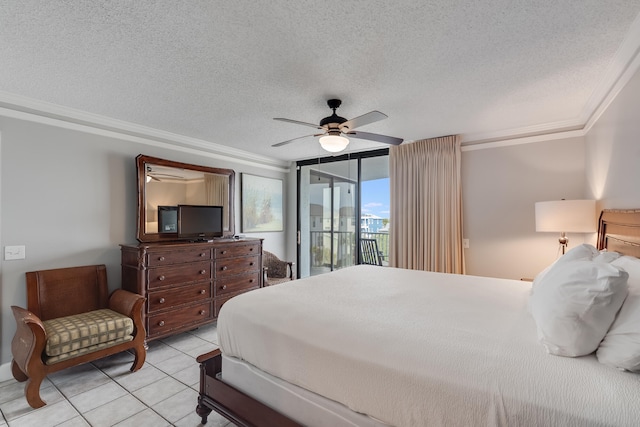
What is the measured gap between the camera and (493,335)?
142 centimetres

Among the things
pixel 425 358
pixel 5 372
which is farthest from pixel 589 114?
pixel 5 372

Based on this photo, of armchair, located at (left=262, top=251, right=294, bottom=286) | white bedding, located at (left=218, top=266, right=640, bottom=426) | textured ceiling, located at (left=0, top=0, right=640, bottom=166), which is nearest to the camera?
white bedding, located at (left=218, top=266, right=640, bottom=426)

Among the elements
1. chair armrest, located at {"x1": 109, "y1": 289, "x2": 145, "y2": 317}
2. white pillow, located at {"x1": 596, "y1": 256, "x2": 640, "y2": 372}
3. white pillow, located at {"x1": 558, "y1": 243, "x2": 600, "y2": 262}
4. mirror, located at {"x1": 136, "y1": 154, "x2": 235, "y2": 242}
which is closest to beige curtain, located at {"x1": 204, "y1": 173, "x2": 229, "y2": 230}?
mirror, located at {"x1": 136, "y1": 154, "x2": 235, "y2": 242}

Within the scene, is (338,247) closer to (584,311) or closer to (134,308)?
(134,308)

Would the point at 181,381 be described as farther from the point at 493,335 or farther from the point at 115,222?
the point at 493,335

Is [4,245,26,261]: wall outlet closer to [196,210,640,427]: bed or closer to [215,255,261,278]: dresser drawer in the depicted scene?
[215,255,261,278]: dresser drawer

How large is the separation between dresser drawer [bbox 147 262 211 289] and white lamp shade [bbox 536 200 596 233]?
3731 mm

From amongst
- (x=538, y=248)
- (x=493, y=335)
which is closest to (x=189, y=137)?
(x=493, y=335)

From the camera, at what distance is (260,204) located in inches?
201

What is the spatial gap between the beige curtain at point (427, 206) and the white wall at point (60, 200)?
3.31m

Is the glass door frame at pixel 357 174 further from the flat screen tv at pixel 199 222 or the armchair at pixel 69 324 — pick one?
the armchair at pixel 69 324

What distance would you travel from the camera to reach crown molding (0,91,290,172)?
106 inches

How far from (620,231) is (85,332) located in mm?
4277

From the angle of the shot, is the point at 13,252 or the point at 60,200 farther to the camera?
the point at 60,200
